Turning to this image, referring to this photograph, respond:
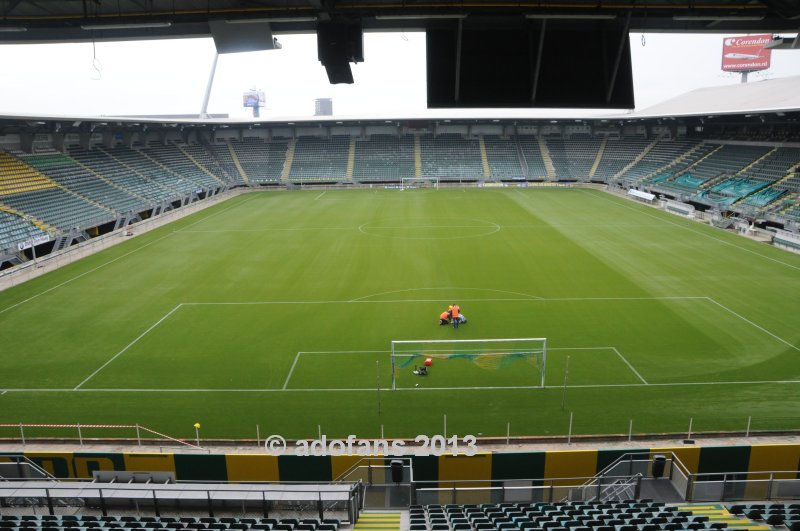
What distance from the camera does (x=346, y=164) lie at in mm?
71500

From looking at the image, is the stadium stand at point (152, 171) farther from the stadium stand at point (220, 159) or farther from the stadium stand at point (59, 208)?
the stadium stand at point (59, 208)

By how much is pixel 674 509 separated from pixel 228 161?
69.0 meters

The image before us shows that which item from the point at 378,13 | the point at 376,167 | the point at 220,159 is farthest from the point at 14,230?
the point at 376,167

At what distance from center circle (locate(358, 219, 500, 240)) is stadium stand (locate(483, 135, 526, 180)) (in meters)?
28.4

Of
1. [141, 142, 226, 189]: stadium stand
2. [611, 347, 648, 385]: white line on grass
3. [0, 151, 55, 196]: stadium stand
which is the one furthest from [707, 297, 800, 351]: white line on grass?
[141, 142, 226, 189]: stadium stand

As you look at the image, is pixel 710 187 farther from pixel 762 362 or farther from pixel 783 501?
pixel 783 501

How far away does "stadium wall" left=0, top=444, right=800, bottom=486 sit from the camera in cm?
1234

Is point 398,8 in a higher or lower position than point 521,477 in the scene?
higher

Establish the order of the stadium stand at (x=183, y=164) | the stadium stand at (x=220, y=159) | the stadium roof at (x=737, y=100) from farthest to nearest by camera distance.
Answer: the stadium stand at (x=220, y=159) < the stadium stand at (x=183, y=164) < the stadium roof at (x=737, y=100)

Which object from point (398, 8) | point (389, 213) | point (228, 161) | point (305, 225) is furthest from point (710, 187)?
point (228, 161)

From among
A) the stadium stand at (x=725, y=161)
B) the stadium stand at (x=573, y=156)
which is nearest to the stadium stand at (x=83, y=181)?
the stadium stand at (x=573, y=156)

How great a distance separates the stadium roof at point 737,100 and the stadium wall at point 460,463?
3587cm

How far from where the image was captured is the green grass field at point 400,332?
1560cm

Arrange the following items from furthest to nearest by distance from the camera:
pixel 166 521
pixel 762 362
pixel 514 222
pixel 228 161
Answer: pixel 228 161 → pixel 514 222 → pixel 762 362 → pixel 166 521
